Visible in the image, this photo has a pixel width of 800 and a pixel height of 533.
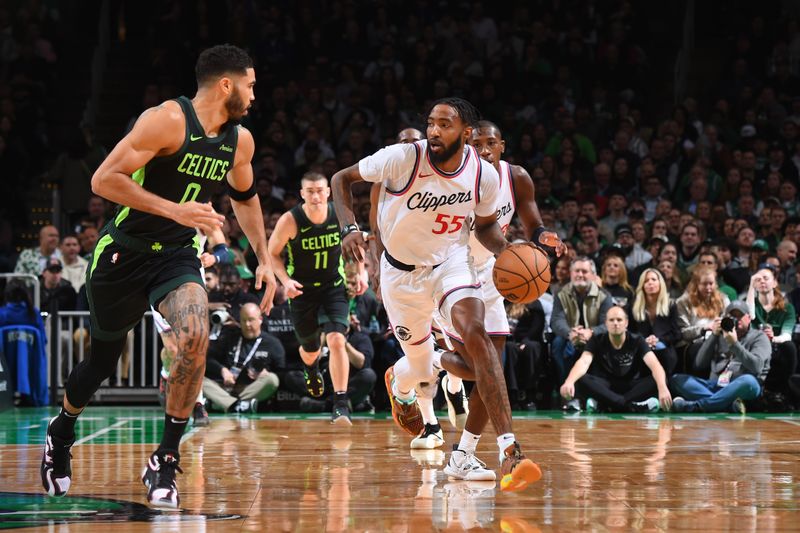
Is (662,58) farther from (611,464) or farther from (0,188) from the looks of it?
(611,464)

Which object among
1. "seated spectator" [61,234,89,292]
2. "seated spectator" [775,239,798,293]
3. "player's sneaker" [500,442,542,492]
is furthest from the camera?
"seated spectator" [61,234,89,292]

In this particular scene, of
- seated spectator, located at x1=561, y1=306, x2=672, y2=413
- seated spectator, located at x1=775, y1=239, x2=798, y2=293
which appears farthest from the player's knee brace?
seated spectator, located at x1=775, y1=239, x2=798, y2=293

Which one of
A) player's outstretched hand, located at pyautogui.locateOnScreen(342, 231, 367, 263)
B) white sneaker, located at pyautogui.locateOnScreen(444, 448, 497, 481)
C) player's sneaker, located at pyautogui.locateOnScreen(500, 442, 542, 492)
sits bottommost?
white sneaker, located at pyautogui.locateOnScreen(444, 448, 497, 481)

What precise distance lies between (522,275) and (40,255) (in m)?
8.20

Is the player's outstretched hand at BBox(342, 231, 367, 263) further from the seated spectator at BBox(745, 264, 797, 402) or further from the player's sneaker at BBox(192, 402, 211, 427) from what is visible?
the seated spectator at BBox(745, 264, 797, 402)

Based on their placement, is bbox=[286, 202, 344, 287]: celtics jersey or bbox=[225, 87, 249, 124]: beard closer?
bbox=[225, 87, 249, 124]: beard

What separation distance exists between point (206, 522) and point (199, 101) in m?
1.99

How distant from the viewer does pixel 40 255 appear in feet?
42.0

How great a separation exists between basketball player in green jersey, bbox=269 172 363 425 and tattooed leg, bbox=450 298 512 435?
146 inches

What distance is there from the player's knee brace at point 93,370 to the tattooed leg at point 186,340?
0.39 metres

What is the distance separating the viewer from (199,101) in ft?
17.5

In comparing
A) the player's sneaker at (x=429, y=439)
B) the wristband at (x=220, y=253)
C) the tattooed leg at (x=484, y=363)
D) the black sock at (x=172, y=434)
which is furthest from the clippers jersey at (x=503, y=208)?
the black sock at (x=172, y=434)

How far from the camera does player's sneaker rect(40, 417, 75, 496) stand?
17.6 ft

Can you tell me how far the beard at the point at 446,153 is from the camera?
20.0 ft
